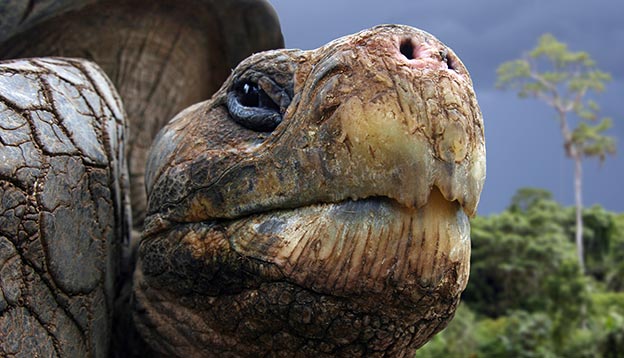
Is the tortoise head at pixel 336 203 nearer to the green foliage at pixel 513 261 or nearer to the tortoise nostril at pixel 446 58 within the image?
the tortoise nostril at pixel 446 58

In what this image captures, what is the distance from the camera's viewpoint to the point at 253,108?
1.25 m

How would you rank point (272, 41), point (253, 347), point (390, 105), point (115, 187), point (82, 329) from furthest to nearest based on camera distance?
point (272, 41) < point (115, 187) < point (82, 329) < point (253, 347) < point (390, 105)

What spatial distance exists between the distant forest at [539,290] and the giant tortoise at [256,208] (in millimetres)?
7822

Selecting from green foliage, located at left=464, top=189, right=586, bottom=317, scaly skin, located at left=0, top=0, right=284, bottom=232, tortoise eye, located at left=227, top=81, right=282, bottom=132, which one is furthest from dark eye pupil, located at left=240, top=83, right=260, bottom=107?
green foliage, located at left=464, top=189, right=586, bottom=317

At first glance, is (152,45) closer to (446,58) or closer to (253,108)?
(253,108)

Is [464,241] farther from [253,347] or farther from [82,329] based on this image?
[82,329]

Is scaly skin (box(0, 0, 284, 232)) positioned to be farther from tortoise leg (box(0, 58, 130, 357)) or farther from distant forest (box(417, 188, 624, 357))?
distant forest (box(417, 188, 624, 357))

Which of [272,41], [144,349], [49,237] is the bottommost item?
[144,349]

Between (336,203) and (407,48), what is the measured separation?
0.95 ft

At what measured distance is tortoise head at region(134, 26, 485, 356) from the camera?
96 centimetres

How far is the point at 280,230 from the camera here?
1.05 meters

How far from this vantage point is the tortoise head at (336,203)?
0.96 meters

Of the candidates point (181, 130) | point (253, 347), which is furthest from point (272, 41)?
point (253, 347)

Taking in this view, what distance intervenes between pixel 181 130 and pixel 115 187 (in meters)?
0.23
